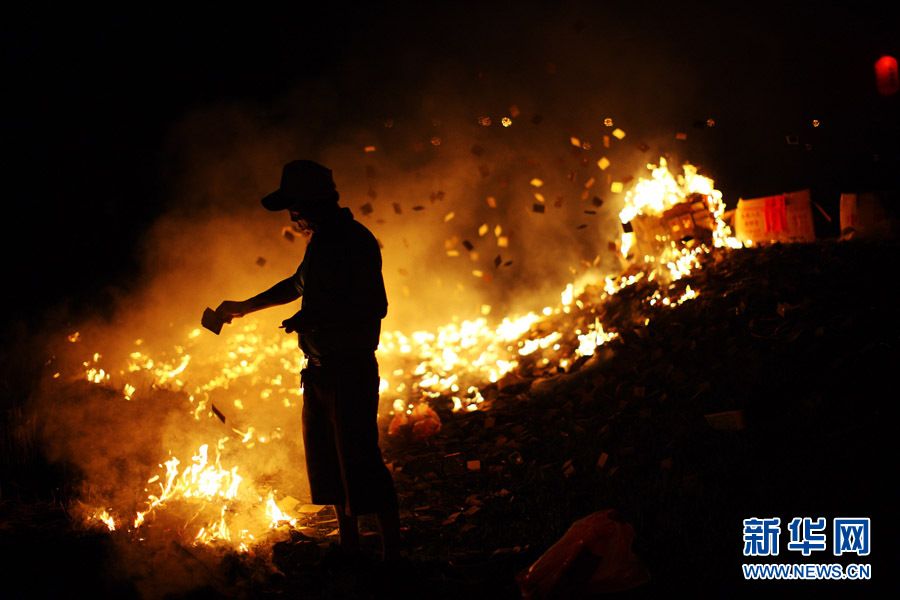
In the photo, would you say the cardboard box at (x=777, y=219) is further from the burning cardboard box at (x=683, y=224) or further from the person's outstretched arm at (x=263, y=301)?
the person's outstretched arm at (x=263, y=301)

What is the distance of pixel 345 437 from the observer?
13.6 feet

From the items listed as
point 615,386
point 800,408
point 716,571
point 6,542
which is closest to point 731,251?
→ point 615,386

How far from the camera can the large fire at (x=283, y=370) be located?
514 cm

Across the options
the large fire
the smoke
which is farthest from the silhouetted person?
the smoke

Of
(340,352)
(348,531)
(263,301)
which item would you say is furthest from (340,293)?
(348,531)

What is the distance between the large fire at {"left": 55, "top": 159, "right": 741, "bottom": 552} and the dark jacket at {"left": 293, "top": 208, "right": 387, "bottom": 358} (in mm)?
1679

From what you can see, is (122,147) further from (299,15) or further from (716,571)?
(716,571)

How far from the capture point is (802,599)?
3.53m

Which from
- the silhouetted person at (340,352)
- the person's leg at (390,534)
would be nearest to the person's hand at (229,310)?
the silhouetted person at (340,352)

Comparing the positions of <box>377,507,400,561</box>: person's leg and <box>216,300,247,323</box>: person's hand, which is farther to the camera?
<box>216,300,247,323</box>: person's hand

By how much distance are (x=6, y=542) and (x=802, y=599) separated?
4.76 m

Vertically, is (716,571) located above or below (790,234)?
below

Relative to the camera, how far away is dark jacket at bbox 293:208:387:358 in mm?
4172

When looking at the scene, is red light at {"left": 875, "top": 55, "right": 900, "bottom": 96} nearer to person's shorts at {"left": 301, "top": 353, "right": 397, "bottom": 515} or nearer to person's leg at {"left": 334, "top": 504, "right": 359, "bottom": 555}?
person's shorts at {"left": 301, "top": 353, "right": 397, "bottom": 515}
